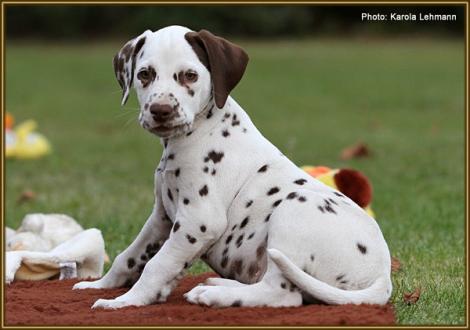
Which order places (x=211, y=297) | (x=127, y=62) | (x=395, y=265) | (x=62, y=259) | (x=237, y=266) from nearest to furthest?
(x=211, y=297) → (x=237, y=266) → (x=127, y=62) → (x=62, y=259) → (x=395, y=265)

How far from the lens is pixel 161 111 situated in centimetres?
498

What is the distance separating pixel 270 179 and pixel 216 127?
1.45 feet

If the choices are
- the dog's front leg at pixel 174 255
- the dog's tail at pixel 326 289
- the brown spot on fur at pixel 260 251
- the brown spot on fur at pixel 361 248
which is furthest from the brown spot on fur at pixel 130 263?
the brown spot on fur at pixel 361 248

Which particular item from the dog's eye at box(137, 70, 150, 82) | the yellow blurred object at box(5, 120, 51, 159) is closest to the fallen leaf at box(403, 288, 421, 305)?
the dog's eye at box(137, 70, 150, 82)

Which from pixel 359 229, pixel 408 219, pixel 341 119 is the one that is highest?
pixel 359 229

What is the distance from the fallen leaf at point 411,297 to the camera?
5.50 metres

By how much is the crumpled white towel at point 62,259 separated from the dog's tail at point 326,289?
79.3 inches

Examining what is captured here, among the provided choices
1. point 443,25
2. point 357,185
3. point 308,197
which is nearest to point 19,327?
point 308,197

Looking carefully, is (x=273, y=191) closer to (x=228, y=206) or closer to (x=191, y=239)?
(x=228, y=206)

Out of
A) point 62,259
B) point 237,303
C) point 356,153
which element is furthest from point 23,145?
point 237,303

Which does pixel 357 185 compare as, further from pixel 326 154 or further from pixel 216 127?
pixel 326 154

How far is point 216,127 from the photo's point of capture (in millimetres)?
5430

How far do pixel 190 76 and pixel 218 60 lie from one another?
20cm

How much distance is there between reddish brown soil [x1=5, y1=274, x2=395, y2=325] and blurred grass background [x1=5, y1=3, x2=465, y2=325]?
0.46 meters
